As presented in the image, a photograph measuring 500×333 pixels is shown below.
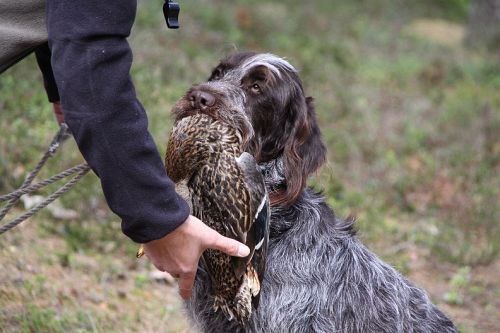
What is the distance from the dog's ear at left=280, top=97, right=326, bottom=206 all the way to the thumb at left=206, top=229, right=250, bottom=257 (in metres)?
1.10

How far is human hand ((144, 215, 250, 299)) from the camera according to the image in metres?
2.24

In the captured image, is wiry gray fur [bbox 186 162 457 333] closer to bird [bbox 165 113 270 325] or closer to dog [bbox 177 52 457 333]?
dog [bbox 177 52 457 333]

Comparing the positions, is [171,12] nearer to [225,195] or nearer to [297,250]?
[225,195]

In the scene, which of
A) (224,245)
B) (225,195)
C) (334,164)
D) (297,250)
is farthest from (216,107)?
(334,164)

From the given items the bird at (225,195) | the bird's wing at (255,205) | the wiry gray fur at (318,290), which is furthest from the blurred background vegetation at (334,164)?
the bird's wing at (255,205)

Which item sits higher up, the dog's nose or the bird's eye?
the dog's nose

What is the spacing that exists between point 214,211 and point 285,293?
2.86 ft

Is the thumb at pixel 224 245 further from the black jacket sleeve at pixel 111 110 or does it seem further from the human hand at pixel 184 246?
the black jacket sleeve at pixel 111 110

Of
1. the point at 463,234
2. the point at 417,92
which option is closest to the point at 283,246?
the point at 463,234

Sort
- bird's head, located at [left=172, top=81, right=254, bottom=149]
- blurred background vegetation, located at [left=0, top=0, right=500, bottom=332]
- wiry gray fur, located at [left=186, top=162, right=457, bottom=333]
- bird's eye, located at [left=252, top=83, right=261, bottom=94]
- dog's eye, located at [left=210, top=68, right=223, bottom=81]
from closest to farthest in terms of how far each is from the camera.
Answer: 1. bird's head, located at [left=172, top=81, right=254, bottom=149]
2. wiry gray fur, located at [left=186, top=162, right=457, bottom=333]
3. bird's eye, located at [left=252, top=83, right=261, bottom=94]
4. dog's eye, located at [left=210, top=68, right=223, bottom=81]
5. blurred background vegetation, located at [left=0, top=0, right=500, bottom=332]

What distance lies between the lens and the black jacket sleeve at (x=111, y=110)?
2076 millimetres

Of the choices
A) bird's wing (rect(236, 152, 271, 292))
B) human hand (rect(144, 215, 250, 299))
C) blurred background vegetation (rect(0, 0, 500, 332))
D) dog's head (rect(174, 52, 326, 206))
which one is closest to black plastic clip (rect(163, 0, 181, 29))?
bird's wing (rect(236, 152, 271, 292))

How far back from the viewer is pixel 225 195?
2.75m

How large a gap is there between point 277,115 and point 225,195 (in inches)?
43.9
